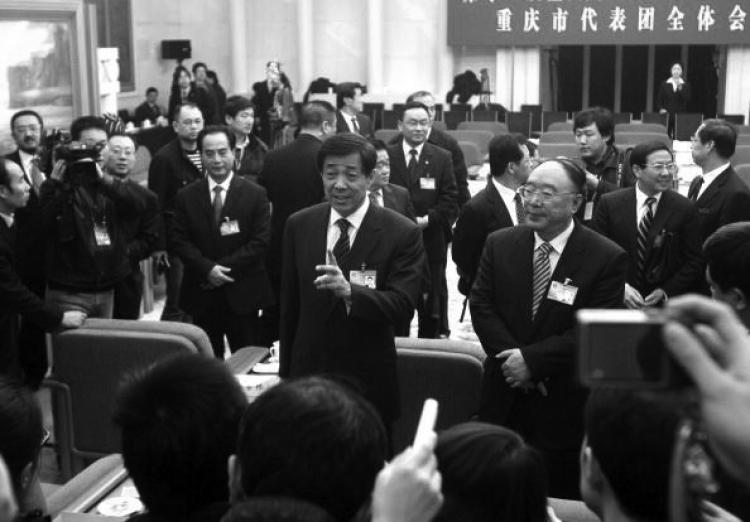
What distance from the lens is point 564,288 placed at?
11.9ft

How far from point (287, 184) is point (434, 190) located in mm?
1046

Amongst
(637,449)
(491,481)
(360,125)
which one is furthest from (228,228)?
(360,125)

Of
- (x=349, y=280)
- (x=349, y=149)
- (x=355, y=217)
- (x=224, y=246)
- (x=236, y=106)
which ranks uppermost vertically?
(x=236, y=106)

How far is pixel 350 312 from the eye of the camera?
362cm

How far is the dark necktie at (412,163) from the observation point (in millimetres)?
6664

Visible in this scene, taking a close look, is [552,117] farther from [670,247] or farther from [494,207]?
[670,247]

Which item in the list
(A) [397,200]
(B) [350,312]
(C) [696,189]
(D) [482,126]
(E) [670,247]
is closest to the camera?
(B) [350,312]

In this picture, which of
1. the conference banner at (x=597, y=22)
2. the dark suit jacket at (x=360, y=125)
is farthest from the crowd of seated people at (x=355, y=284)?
the conference banner at (x=597, y=22)

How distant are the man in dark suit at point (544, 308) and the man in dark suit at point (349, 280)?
34 cm

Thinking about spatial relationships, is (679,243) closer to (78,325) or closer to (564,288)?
(564,288)

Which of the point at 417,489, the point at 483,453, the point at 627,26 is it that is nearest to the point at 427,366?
the point at 483,453

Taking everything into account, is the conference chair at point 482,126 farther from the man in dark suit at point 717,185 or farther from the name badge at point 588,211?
the name badge at point 588,211

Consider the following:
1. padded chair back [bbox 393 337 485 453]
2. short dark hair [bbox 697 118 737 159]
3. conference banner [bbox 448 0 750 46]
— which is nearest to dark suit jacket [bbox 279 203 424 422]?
padded chair back [bbox 393 337 485 453]

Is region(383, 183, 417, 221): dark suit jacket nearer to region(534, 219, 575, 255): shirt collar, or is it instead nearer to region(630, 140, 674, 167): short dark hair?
region(630, 140, 674, 167): short dark hair
